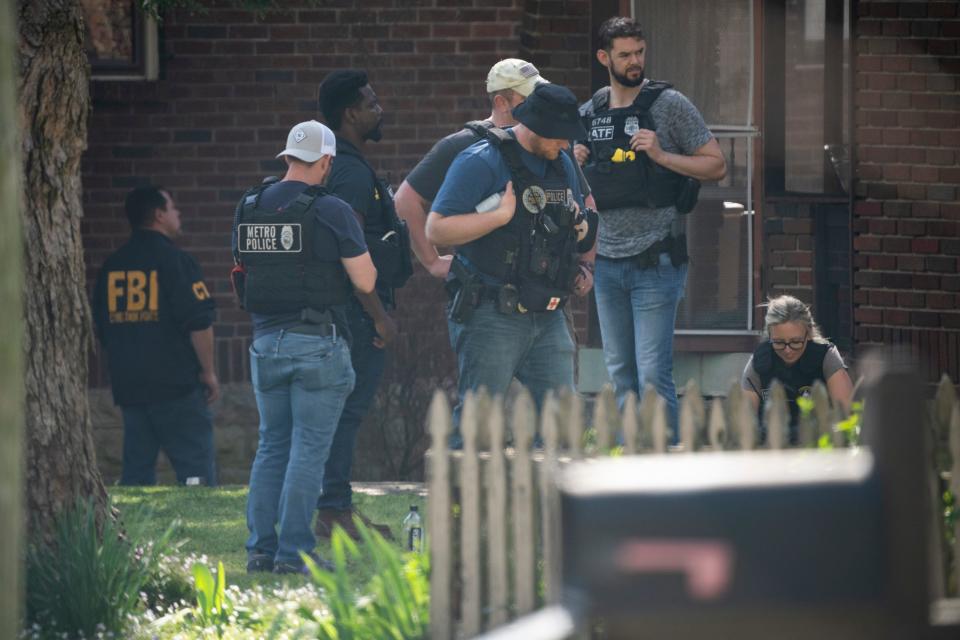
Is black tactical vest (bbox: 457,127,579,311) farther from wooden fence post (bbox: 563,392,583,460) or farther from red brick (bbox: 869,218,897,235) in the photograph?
red brick (bbox: 869,218,897,235)

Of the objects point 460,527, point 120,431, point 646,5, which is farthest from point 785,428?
point 120,431

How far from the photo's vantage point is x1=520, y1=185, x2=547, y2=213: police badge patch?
684 cm

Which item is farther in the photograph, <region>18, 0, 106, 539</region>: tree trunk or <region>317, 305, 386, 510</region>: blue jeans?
<region>317, 305, 386, 510</region>: blue jeans

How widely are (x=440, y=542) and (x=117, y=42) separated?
7.08 meters

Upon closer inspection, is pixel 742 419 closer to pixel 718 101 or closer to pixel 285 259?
pixel 285 259

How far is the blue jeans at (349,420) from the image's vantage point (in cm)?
755

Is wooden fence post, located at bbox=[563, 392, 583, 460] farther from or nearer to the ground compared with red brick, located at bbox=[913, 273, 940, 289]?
nearer to the ground

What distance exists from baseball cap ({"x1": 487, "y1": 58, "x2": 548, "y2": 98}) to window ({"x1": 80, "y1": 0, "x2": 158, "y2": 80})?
4.38 metres

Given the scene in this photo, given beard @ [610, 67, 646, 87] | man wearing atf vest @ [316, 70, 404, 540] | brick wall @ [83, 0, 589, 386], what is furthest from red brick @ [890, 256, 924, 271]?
man wearing atf vest @ [316, 70, 404, 540]

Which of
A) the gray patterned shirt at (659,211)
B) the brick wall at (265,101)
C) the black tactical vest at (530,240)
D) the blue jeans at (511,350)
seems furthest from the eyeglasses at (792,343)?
the brick wall at (265,101)

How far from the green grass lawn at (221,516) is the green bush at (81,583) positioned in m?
0.65

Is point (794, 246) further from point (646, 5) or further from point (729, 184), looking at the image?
point (646, 5)

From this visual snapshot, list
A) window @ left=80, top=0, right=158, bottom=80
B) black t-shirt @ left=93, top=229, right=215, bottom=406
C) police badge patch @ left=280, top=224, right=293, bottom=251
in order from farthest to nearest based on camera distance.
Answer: window @ left=80, top=0, right=158, bottom=80, black t-shirt @ left=93, top=229, right=215, bottom=406, police badge patch @ left=280, top=224, right=293, bottom=251

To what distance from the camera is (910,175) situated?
9844 mm
